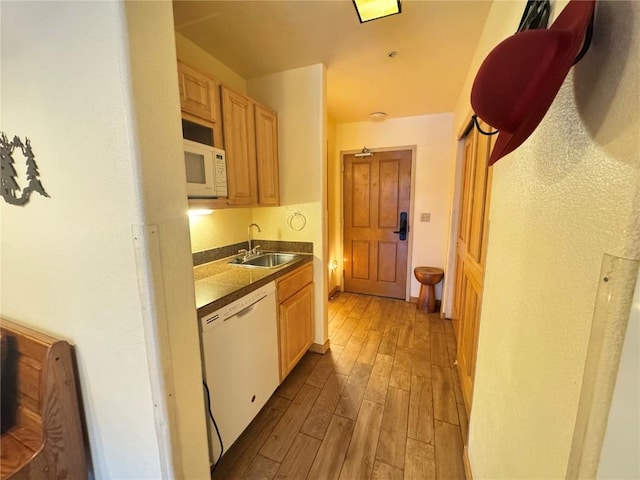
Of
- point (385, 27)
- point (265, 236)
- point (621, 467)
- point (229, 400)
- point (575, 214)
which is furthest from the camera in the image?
point (265, 236)

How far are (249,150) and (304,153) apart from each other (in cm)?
49

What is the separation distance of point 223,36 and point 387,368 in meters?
2.72

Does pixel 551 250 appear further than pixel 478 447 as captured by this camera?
No

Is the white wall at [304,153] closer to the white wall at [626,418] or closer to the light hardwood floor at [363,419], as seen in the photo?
the light hardwood floor at [363,419]

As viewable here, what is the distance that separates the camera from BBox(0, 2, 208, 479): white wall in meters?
0.78

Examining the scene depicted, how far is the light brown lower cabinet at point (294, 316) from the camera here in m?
1.86

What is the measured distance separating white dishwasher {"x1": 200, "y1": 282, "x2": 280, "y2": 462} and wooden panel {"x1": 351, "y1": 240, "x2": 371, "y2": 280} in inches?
89.4

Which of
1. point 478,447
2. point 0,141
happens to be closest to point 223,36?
point 0,141

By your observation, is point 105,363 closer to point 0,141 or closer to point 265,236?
point 0,141

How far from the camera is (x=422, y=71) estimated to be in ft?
7.11

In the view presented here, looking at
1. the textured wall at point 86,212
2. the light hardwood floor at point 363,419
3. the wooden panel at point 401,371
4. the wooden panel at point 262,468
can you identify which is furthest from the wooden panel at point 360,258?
the textured wall at point 86,212

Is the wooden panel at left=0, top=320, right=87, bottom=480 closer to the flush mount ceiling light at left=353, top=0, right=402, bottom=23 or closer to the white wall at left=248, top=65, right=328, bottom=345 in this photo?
the white wall at left=248, top=65, right=328, bottom=345

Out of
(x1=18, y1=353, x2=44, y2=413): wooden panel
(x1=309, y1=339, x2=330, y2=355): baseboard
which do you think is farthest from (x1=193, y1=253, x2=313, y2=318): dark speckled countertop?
(x1=309, y1=339, x2=330, y2=355): baseboard

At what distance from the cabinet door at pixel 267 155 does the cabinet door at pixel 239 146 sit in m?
0.06
